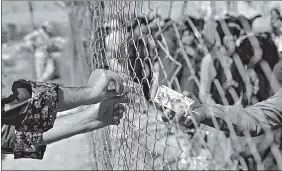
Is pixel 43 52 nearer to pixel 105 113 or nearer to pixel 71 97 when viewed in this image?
pixel 105 113

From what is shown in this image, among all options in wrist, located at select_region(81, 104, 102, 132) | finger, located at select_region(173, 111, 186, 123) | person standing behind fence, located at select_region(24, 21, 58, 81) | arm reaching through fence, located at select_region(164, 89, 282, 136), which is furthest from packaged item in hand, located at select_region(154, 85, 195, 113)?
person standing behind fence, located at select_region(24, 21, 58, 81)

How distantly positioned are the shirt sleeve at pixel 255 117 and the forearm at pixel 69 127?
2.08ft

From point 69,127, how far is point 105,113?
21 centimetres

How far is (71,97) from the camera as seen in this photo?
168 cm

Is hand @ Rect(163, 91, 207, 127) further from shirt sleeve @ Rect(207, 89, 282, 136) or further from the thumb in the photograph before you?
the thumb

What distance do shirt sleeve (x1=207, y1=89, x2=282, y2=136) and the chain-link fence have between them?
0.03m

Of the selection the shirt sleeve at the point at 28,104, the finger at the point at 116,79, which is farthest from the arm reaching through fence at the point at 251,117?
the shirt sleeve at the point at 28,104

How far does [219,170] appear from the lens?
386 centimetres

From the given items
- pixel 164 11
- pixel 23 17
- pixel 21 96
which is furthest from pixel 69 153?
pixel 23 17

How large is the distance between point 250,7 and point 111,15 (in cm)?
184

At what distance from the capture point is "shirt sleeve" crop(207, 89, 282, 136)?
1.81 metres

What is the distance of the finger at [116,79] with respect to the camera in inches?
69.7

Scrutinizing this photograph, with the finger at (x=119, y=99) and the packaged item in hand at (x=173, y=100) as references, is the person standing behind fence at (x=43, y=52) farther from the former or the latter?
the packaged item in hand at (x=173, y=100)

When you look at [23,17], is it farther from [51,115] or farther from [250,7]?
[51,115]
